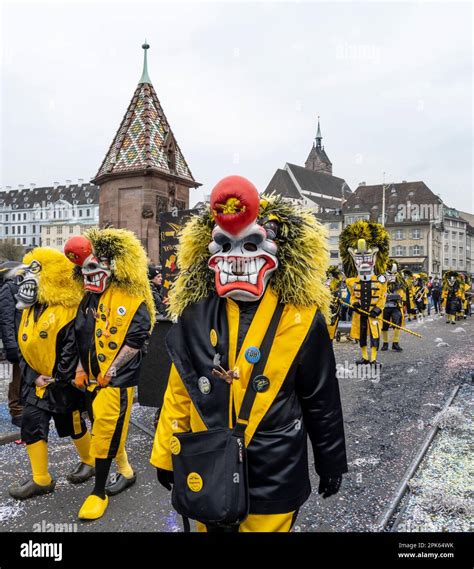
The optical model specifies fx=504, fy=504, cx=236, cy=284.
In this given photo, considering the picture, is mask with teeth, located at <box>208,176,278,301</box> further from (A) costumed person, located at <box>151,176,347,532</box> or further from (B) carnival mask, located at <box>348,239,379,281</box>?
(B) carnival mask, located at <box>348,239,379,281</box>

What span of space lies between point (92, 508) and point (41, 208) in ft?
297

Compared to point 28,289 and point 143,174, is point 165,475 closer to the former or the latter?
point 28,289

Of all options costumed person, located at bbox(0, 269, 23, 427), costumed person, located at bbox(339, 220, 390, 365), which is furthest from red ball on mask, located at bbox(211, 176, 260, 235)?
costumed person, located at bbox(339, 220, 390, 365)

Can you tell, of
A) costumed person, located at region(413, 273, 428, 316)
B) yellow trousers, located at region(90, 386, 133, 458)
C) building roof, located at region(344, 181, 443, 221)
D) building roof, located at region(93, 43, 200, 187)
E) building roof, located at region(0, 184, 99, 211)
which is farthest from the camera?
building roof, located at region(0, 184, 99, 211)

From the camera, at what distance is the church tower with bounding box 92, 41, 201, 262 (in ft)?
39.9

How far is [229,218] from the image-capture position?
218cm

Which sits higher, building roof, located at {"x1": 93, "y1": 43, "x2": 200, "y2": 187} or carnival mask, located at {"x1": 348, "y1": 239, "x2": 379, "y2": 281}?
building roof, located at {"x1": 93, "y1": 43, "x2": 200, "y2": 187}

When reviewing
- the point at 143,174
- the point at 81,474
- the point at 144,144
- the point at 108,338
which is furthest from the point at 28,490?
the point at 144,144

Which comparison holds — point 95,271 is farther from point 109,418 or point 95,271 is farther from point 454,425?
point 454,425

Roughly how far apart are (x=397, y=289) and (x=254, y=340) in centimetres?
1227

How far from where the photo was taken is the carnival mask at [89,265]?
386cm

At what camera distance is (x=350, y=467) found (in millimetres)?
4262
